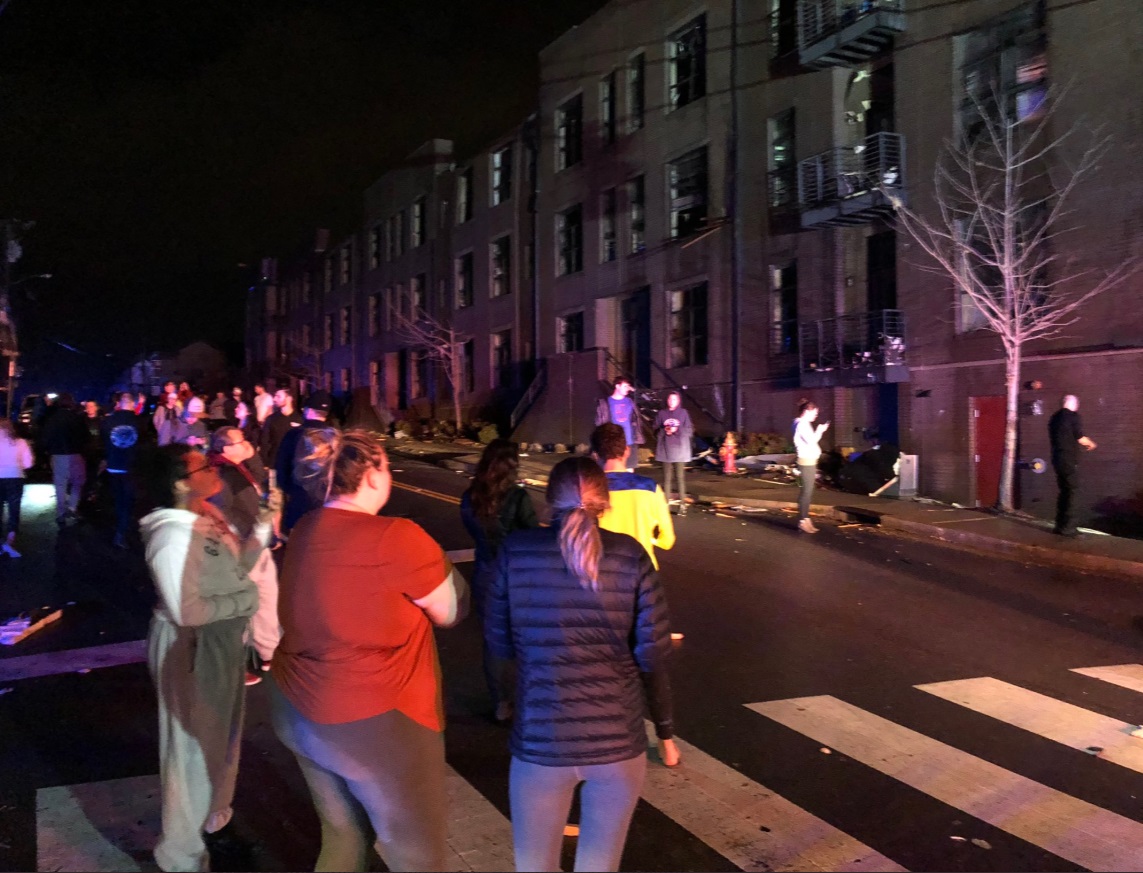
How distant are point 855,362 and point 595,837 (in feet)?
55.7

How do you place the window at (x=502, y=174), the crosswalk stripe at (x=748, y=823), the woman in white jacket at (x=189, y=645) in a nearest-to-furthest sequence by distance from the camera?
the woman in white jacket at (x=189, y=645) < the crosswalk stripe at (x=748, y=823) < the window at (x=502, y=174)

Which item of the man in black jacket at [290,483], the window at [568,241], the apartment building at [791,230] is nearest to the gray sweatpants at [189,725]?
the man in black jacket at [290,483]

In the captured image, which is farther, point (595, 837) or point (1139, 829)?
point (1139, 829)

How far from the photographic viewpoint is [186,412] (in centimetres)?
1203

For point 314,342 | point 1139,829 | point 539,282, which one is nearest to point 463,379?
point 539,282

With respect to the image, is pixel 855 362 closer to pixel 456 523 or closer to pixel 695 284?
pixel 695 284

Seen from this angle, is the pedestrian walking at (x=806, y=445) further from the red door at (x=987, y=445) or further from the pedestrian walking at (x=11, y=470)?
the pedestrian walking at (x=11, y=470)

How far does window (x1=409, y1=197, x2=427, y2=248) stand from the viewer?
40.3 metres

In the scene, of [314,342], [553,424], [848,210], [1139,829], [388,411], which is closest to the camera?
[1139,829]

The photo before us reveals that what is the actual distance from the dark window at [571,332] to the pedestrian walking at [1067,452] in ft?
59.7

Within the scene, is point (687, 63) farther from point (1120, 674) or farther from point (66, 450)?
point (1120, 674)

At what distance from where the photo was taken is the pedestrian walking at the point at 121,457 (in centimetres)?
1141

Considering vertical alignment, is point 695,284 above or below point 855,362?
above

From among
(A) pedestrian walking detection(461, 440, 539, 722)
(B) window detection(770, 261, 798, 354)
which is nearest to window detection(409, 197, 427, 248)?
(B) window detection(770, 261, 798, 354)
